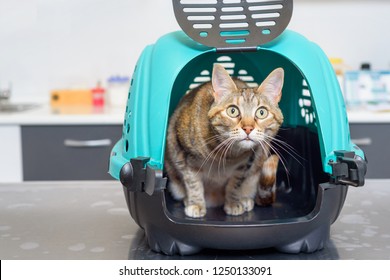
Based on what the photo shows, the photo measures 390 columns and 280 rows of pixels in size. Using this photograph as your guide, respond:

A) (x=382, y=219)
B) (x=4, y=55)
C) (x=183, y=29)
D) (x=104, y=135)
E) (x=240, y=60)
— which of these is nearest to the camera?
(x=183, y=29)

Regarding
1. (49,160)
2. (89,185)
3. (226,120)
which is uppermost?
(226,120)

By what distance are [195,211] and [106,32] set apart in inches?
82.6

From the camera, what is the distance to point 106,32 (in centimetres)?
301

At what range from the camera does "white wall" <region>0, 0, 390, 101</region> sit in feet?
9.80

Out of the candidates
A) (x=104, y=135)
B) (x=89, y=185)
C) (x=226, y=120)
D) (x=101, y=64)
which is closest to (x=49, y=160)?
(x=104, y=135)

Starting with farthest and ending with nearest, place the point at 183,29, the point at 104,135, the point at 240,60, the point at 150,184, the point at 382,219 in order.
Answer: the point at 104,135 → the point at 240,60 → the point at 382,219 → the point at 183,29 → the point at 150,184

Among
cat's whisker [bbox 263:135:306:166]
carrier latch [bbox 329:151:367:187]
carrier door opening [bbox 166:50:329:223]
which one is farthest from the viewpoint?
cat's whisker [bbox 263:135:306:166]

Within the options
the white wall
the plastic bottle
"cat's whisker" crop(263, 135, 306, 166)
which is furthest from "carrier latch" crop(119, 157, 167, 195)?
the white wall

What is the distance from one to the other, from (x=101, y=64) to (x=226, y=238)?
7.34 feet

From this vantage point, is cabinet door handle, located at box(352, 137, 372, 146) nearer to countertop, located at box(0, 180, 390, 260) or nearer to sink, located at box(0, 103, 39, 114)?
countertop, located at box(0, 180, 390, 260)

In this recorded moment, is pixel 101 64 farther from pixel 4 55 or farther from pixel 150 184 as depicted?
pixel 150 184

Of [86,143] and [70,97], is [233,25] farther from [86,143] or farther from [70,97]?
[70,97]

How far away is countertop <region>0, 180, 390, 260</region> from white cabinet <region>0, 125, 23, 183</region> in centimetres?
117
